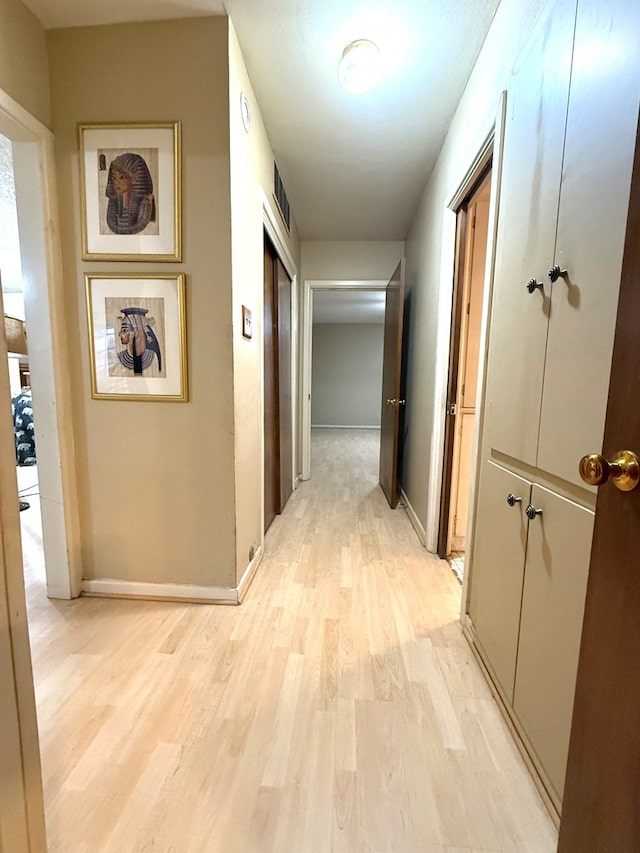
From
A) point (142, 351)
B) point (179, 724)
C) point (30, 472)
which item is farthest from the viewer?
point (30, 472)

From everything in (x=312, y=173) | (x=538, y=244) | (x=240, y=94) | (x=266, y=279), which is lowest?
(x=538, y=244)

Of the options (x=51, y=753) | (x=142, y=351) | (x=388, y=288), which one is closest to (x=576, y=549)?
(x=51, y=753)

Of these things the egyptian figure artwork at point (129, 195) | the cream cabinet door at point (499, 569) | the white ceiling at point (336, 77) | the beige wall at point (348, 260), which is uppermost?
the white ceiling at point (336, 77)

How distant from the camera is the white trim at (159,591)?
177 centimetres

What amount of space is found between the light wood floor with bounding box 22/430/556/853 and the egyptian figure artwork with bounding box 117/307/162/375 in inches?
45.7

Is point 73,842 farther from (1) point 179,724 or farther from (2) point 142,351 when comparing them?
(2) point 142,351

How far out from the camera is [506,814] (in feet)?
3.02

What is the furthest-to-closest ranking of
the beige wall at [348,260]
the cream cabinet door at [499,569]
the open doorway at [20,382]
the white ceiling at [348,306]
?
the white ceiling at [348,306], the beige wall at [348,260], the open doorway at [20,382], the cream cabinet door at [499,569]

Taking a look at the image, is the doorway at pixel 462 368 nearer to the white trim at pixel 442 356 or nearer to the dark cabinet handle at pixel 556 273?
the white trim at pixel 442 356

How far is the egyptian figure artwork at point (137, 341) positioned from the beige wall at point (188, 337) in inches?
6.7

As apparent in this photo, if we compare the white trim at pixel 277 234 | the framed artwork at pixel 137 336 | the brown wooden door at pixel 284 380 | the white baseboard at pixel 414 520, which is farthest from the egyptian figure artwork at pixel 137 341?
the white baseboard at pixel 414 520

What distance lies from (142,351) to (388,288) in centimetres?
245

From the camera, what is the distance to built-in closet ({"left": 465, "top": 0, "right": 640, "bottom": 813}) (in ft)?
2.61

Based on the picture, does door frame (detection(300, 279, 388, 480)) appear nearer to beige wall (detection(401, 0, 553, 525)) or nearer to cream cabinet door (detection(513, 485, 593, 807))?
beige wall (detection(401, 0, 553, 525))
